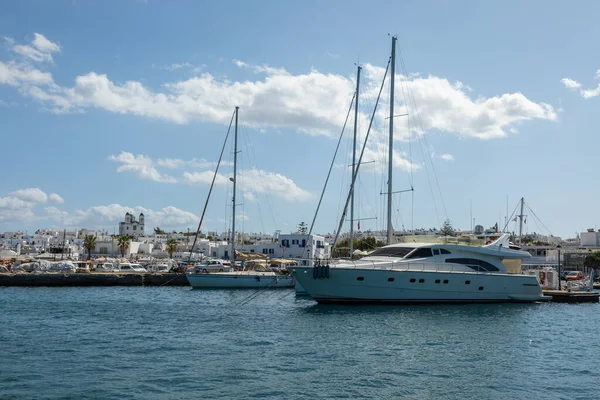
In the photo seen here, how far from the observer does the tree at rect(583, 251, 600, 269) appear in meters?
84.0

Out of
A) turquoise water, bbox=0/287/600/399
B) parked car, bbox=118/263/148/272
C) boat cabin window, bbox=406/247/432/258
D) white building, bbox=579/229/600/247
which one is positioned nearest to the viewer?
turquoise water, bbox=0/287/600/399

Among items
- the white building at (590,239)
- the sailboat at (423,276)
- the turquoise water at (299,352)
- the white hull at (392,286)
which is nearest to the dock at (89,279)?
the turquoise water at (299,352)

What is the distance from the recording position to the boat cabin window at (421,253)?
36438 millimetres

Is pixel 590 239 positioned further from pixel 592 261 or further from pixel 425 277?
pixel 425 277

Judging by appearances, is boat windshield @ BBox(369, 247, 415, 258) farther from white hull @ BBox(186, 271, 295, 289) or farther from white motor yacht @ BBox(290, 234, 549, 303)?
white hull @ BBox(186, 271, 295, 289)

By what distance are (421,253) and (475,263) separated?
152 inches

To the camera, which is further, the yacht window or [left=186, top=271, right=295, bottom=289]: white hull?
[left=186, top=271, right=295, bottom=289]: white hull

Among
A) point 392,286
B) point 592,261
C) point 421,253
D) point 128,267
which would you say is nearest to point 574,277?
point 592,261

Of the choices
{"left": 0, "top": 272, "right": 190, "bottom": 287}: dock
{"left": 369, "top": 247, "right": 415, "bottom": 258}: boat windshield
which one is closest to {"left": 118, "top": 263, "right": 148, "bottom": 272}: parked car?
{"left": 0, "top": 272, "right": 190, "bottom": 287}: dock

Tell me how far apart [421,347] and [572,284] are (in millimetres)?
29804

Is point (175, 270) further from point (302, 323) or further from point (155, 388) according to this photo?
point (155, 388)

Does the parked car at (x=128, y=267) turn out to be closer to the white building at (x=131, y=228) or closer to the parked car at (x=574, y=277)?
the parked car at (x=574, y=277)

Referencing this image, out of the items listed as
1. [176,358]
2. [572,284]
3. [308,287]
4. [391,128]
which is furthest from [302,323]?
[572,284]

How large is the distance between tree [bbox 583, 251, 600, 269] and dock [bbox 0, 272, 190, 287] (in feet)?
186
